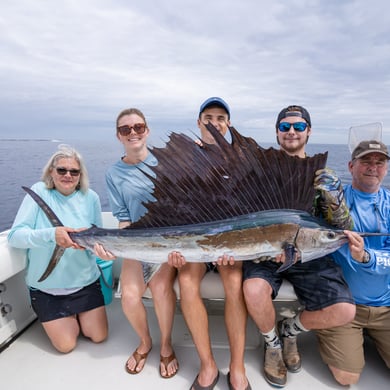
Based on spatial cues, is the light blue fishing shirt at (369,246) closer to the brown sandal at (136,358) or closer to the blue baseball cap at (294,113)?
the blue baseball cap at (294,113)

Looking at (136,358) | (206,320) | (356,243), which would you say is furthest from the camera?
(136,358)

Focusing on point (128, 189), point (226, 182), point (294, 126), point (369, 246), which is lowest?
point (369, 246)

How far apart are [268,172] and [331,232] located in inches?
18.1

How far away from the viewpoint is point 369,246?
186 cm

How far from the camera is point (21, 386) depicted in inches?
73.5

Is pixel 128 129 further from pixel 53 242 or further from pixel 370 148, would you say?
pixel 370 148

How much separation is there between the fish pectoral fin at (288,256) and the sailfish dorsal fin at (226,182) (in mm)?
234

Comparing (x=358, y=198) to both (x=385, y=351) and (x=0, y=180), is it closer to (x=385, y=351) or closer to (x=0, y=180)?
(x=385, y=351)

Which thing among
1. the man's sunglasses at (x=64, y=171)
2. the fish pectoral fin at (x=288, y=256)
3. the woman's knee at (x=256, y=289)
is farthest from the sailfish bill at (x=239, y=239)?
the man's sunglasses at (x=64, y=171)

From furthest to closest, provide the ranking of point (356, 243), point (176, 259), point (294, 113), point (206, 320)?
point (294, 113)
point (206, 320)
point (176, 259)
point (356, 243)

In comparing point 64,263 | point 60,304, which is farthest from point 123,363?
point 64,263

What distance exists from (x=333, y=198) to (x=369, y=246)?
1.31 feet

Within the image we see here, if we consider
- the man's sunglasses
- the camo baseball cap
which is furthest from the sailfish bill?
the man's sunglasses

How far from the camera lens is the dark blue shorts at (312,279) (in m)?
1.82
